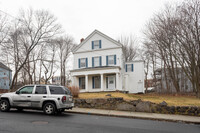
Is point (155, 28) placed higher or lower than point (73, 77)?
higher

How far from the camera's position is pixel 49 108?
9609 millimetres

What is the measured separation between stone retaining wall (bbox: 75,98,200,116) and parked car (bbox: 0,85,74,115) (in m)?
3.24

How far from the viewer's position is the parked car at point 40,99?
9578 millimetres

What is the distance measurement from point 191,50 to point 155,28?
6.85 meters

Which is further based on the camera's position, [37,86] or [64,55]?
[64,55]

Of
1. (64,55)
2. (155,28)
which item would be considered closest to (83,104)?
(155,28)

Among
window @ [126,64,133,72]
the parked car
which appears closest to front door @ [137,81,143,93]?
window @ [126,64,133,72]

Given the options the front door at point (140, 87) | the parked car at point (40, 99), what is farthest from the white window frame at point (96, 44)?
the parked car at point (40, 99)

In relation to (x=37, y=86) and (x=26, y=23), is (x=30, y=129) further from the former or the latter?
(x=26, y=23)

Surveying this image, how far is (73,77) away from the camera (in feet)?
82.1

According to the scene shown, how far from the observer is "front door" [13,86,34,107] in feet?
32.5

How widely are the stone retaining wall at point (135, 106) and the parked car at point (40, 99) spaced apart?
3.24m

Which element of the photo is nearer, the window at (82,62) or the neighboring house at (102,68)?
the neighboring house at (102,68)

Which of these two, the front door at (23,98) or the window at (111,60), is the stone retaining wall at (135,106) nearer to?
the front door at (23,98)
